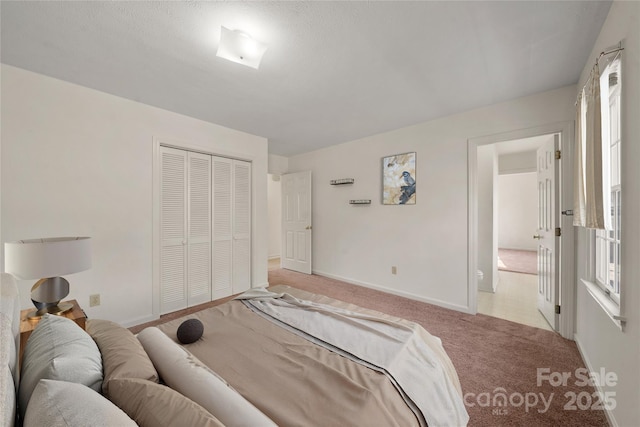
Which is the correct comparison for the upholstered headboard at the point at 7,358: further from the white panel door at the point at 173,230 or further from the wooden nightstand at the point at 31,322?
the white panel door at the point at 173,230

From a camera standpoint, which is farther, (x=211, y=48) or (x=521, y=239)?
(x=521, y=239)

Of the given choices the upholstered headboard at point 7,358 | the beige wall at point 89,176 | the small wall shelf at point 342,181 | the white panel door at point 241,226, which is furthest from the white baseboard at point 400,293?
the upholstered headboard at point 7,358

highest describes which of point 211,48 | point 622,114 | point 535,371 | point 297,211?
point 211,48

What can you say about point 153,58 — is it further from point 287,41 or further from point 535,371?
point 535,371

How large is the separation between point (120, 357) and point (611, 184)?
9.69 ft

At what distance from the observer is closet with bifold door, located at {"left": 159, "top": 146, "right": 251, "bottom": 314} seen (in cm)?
306

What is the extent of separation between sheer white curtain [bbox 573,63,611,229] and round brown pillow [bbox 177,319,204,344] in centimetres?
236

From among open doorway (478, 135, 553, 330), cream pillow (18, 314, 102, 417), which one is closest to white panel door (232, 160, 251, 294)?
cream pillow (18, 314, 102, 417)

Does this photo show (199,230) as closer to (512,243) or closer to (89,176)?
(89,176)

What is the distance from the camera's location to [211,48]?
6.20ft

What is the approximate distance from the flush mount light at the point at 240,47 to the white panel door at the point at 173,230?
1.77m

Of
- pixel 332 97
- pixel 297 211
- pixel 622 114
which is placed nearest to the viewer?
pixel 622 114

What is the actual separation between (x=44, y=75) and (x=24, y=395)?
9.17ft

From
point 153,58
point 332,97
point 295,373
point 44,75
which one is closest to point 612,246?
point 295,373
